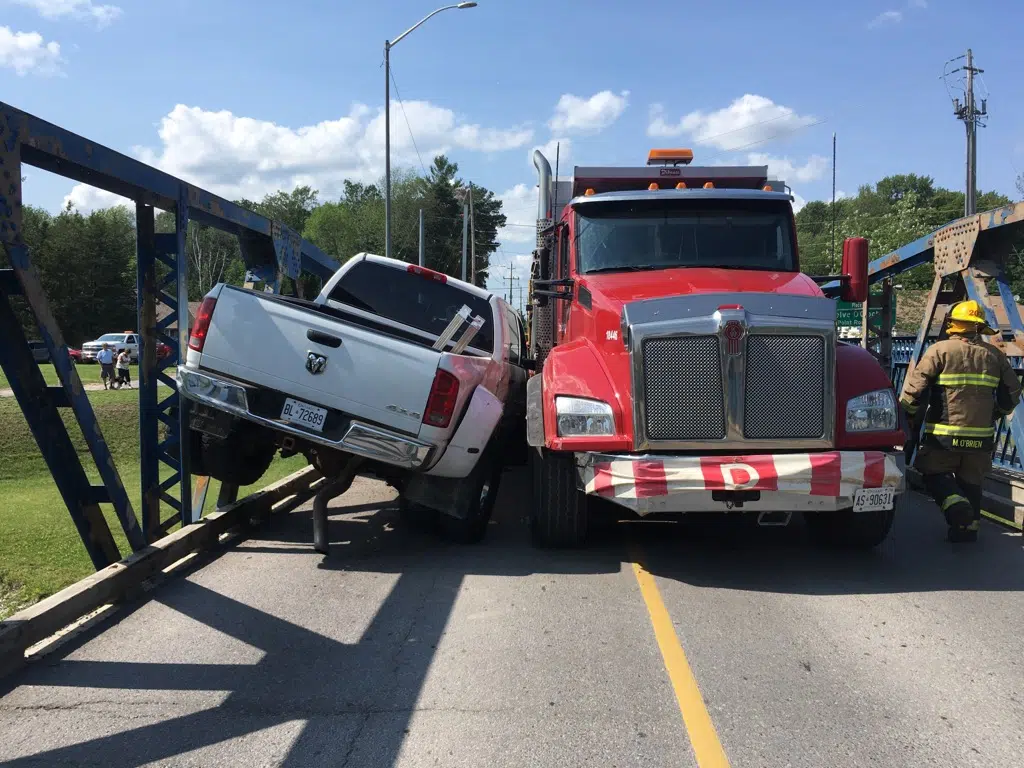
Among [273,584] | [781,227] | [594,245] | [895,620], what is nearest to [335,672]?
[273,584]

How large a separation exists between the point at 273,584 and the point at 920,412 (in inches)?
219

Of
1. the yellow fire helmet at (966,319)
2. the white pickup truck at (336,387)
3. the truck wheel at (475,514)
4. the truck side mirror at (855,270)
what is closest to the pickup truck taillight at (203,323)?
the white pickup truck at (336,387)

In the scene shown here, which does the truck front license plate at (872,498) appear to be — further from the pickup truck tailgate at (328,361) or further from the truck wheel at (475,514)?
the pickup truck tailgate at (328,361)

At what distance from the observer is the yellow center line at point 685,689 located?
11.1ft

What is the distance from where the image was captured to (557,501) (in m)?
6.35

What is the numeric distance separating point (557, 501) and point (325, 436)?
72.4 inches

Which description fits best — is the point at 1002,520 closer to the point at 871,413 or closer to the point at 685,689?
the point at 871,413

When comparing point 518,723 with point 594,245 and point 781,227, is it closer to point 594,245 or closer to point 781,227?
point 594,245

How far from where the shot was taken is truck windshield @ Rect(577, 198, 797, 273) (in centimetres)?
714

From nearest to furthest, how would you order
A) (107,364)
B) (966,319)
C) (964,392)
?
1. (964,392)
2. (966,319)
3. (107,364)

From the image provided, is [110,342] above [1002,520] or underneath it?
above

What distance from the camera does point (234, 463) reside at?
663 centimetres

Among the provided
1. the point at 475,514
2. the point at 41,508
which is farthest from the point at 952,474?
the point at 41,508

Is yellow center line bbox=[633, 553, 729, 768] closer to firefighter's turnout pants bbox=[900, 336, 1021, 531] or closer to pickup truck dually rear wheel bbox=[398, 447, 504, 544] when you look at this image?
pickup truck dually rear wheel bbox=[398, 447, 504, 544]
